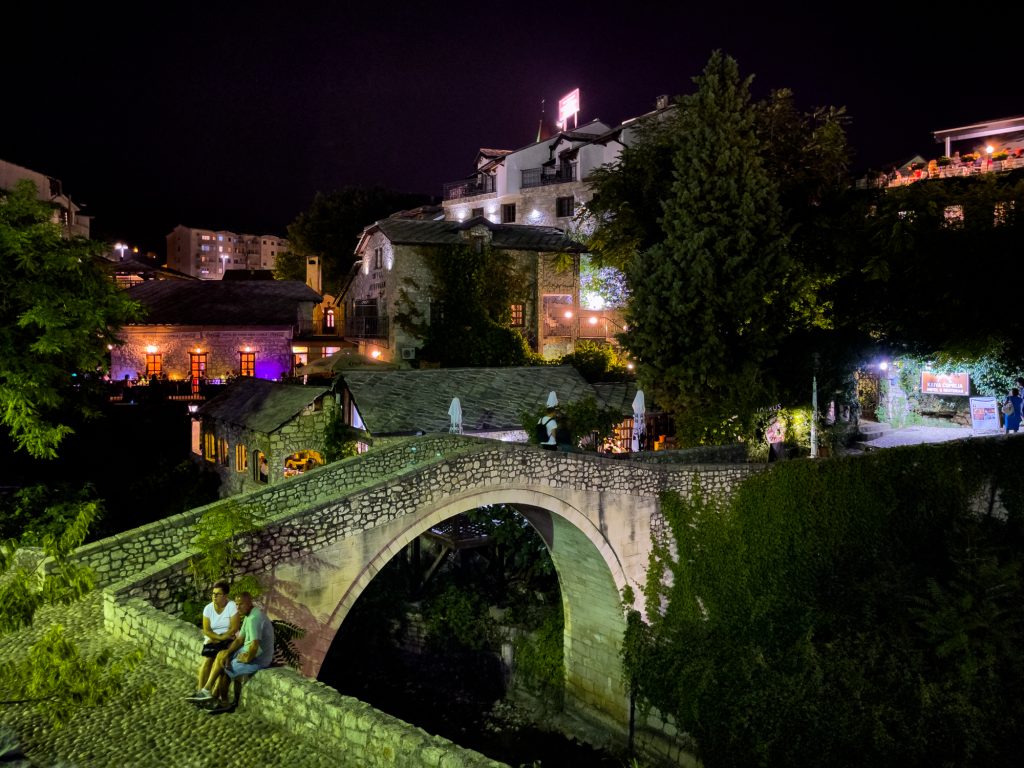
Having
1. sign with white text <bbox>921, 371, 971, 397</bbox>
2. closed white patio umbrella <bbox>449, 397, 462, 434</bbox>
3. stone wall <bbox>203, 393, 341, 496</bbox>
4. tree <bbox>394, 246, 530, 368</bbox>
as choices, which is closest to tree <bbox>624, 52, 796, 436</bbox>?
closed white patio umbrella <bbox>449, 397, 462, 434</bbox>

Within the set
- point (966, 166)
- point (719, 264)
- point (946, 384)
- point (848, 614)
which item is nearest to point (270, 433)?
point (719, 264)

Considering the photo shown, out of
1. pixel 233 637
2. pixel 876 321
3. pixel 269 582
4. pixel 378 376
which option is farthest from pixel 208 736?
pixel 876 321

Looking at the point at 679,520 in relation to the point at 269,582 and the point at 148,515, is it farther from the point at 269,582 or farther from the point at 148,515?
the point at 148,515

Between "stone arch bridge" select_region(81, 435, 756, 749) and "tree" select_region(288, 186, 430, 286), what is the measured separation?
120ft

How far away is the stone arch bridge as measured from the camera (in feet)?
33.9

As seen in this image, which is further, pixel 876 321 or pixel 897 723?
pixel 876 321

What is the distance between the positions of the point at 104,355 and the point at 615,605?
37.7 ft

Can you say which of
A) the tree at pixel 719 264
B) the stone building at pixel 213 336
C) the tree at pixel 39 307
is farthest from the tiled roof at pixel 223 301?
the tree at pixel 719 264

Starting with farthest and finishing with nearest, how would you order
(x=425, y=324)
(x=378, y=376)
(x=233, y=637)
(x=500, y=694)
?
(x=425, y=324)
(x=378, y=376)
(x=500, y=694)
(x=233, y=637)

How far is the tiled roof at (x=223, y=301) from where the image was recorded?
1224 inches

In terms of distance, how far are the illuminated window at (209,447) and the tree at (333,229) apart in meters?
25.9

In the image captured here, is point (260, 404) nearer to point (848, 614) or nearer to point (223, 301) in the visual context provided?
point (223, 301)

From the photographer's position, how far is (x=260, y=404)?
20.5m

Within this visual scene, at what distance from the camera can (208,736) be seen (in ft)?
21.5
